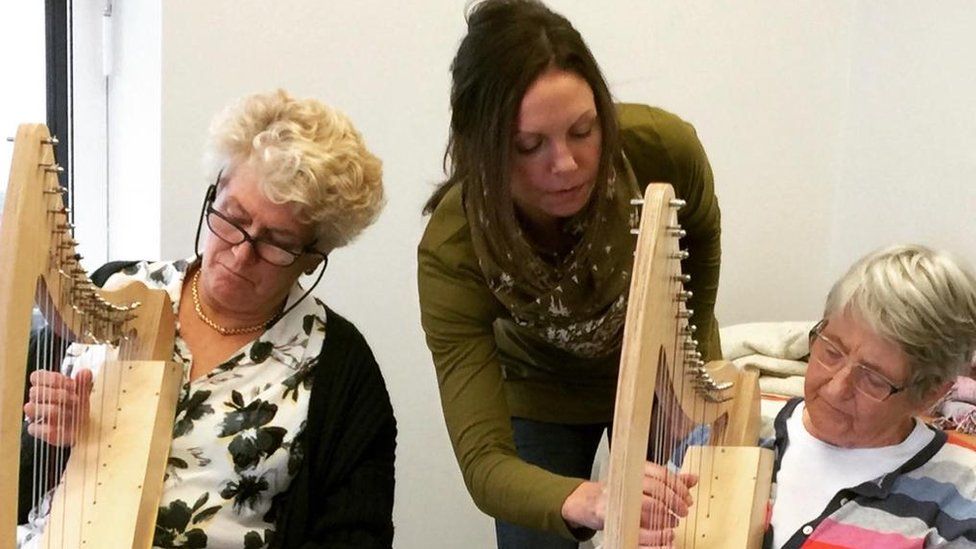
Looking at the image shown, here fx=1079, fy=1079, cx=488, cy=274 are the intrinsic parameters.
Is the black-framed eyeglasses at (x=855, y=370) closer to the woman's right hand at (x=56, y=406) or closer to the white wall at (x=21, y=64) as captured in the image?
the woman's right hand at (x=56, y=406)

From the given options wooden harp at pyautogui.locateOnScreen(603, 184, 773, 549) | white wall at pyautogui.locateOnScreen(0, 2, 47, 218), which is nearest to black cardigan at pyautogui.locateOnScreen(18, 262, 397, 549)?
wooden harp at pyautogui.locateOnScreen(603, 184, 773, 549)

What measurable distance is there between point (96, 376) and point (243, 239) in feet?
0.77

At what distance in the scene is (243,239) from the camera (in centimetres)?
132

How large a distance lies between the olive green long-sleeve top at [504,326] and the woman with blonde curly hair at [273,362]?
127mm

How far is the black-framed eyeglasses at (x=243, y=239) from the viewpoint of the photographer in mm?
1320

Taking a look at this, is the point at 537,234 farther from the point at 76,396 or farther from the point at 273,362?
the point at 76,396

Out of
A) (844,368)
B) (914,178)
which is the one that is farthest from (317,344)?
(914,178)

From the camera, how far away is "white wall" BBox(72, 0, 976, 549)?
195 centimetres

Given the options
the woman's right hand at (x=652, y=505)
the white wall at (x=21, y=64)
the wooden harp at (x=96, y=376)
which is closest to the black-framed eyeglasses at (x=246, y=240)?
the wooden harp at (x=96, y=376)

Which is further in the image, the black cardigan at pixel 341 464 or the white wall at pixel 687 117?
the white wall at pixel 687 117

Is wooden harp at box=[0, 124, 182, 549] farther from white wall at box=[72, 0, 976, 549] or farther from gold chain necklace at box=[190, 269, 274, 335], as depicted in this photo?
white wall at box=[72, 0, 976, 549]

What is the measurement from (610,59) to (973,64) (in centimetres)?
74

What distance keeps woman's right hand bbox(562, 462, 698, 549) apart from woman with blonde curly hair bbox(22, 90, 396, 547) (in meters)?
0.34

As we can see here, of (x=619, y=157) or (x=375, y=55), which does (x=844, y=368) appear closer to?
(x=619, y=157)
